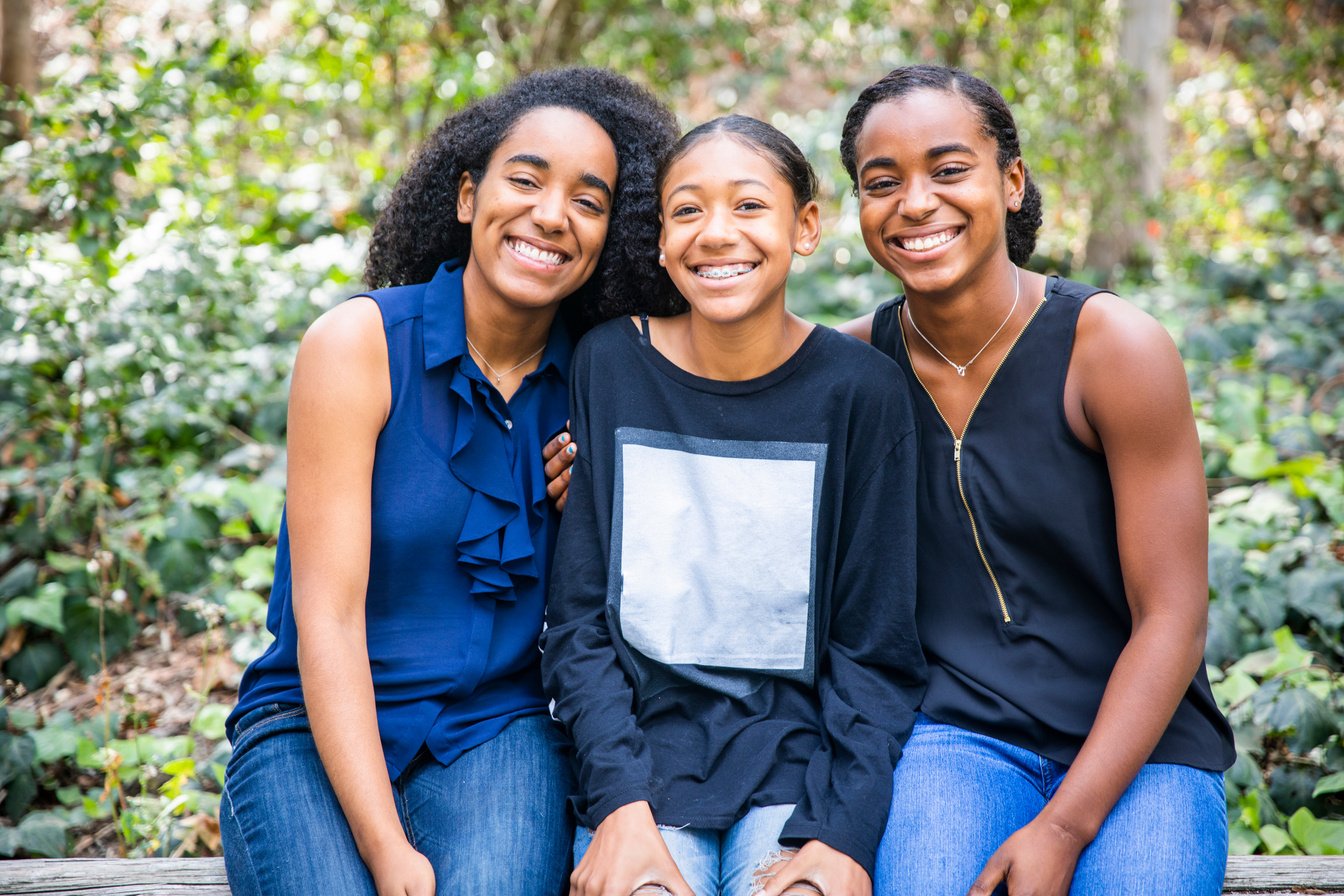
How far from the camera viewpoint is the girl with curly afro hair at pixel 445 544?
1955 millimetres

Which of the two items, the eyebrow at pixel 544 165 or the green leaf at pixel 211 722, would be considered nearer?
the eyebrow at pixel 544 165

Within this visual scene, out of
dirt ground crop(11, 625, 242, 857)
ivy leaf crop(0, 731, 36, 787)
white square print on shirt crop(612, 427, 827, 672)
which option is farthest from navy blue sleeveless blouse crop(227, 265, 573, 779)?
dirt ground crop(11, 625, 242, 857)

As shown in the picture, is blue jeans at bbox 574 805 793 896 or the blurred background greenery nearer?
blue jeans at bbox 574 805 793 896

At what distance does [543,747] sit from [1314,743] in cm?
181

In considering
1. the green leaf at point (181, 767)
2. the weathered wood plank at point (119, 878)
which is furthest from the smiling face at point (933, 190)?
the green leaf at point (181, 767)

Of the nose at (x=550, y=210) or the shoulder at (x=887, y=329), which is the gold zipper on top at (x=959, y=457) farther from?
the nose at (x=550, y=210)

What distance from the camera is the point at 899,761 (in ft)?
6.73

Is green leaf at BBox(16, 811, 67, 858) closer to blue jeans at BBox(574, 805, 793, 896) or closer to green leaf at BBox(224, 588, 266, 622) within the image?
green leaf at BBox(224, 588, 266, 622)

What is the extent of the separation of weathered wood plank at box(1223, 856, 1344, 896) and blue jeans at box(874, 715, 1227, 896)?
298 millimetres

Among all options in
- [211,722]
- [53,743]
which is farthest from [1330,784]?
[53,743]

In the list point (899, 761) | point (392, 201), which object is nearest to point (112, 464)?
point (392, 201)

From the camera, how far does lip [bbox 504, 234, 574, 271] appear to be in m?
2.22

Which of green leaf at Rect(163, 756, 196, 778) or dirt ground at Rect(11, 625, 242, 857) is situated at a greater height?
green leaf at Rect(163, 756, 196, 778)

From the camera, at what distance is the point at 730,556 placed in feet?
6.95
